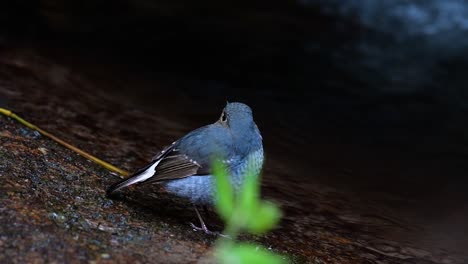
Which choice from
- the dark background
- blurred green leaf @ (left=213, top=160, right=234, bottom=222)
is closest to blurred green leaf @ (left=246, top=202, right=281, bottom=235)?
blurred green leaf @ (left=213, top=160, right=234, bottom=222)

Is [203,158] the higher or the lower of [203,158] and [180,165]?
the higher

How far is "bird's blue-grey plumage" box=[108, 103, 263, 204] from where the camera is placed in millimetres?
4465

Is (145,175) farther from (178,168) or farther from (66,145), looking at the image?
(66,145)

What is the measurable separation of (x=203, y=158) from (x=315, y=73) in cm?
576

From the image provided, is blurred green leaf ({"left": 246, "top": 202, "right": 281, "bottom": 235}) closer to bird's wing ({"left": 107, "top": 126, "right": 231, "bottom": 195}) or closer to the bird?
the bird

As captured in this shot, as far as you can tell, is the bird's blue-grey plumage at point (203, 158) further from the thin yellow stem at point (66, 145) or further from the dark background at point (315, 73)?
the dark background at point (315, 73)

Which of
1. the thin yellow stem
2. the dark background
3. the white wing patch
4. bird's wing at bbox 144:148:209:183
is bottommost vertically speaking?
the thin yellow stem

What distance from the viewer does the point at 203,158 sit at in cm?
455

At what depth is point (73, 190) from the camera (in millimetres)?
4465

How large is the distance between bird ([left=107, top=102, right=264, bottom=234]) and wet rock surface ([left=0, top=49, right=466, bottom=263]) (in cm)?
21

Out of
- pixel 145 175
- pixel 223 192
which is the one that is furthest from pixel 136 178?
pixel 223 192

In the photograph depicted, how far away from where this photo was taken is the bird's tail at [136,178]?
4.45 metres

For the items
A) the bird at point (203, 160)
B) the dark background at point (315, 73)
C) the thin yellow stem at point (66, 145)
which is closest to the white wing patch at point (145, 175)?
the bird at point (203, 160)

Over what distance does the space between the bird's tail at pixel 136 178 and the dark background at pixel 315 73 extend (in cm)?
189
